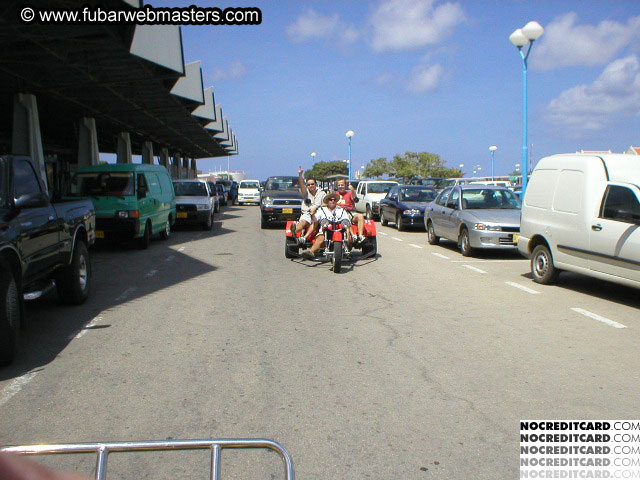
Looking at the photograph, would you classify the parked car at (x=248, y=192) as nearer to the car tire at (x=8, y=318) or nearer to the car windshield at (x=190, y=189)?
the car windshield at (x=190, y=189)

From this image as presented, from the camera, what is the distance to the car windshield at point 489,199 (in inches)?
618

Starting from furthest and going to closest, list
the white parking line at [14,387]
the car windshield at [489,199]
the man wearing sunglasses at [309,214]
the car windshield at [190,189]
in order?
the car windshield at [190,189] < the car windshield at [489,199] < the man wearing sunglasses at [309,214] < the white parking line at [14,387]

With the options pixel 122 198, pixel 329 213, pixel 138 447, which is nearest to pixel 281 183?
pixel 122 198

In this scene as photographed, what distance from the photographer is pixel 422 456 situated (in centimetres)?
375

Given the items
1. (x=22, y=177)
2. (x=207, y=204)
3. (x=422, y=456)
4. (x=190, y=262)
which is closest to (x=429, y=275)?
(x=190, y=262)

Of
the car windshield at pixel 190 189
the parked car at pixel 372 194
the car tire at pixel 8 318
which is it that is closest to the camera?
the car tire at pixel 8 318

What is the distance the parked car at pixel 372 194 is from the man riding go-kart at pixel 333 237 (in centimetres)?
1442

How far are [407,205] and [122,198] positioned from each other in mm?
10226

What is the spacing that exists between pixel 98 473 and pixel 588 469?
267 cm

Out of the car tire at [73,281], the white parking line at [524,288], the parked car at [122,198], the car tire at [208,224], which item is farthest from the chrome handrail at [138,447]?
the car tire at [208,224]

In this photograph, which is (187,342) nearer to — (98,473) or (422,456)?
(422,456)

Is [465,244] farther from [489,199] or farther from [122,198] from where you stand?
[122,198]

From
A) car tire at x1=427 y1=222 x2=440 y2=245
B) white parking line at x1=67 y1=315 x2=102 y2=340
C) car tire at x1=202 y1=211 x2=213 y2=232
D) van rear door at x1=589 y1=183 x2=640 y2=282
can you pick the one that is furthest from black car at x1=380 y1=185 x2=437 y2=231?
white parking line at x1=67 y1=315 x2=102 y2=340

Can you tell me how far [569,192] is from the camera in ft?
32.6
